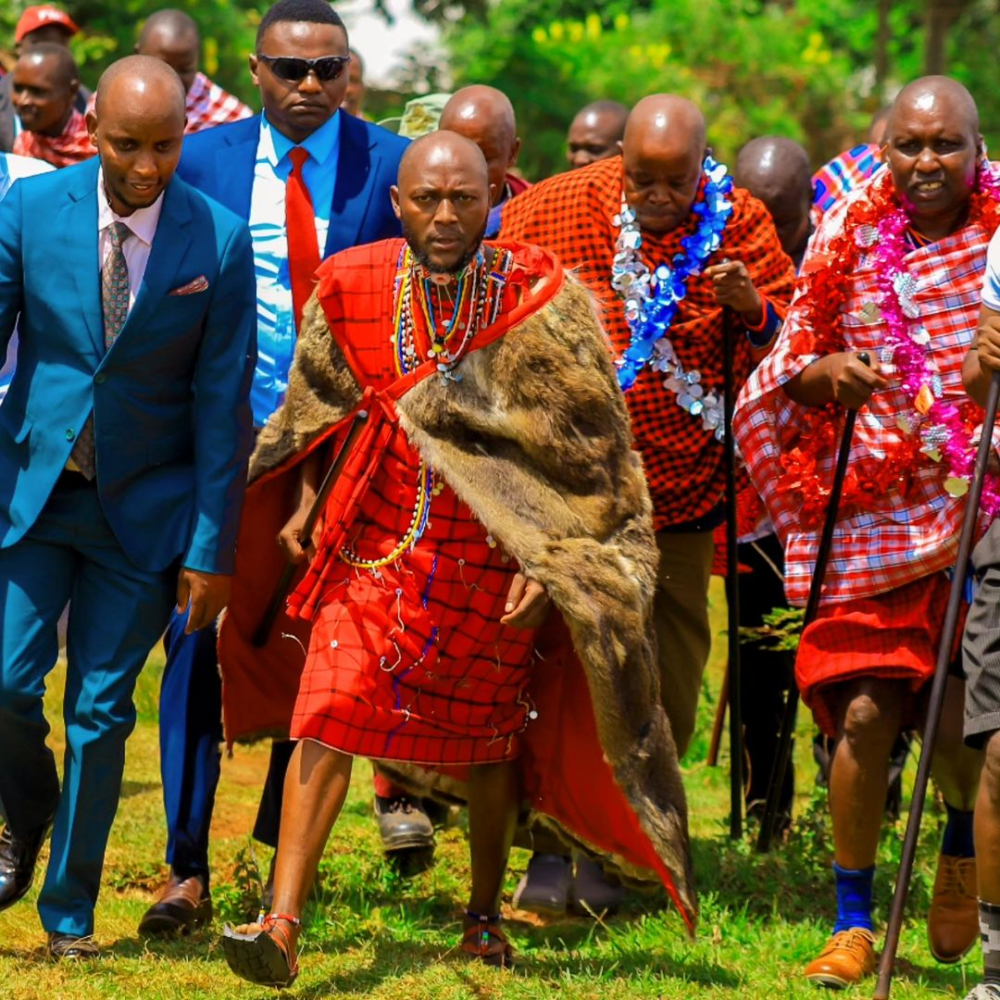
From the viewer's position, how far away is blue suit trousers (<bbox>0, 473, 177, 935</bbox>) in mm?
5805

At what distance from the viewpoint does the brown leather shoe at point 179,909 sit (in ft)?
20.7

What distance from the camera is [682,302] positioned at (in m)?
7.08

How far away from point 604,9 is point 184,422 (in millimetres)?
17584

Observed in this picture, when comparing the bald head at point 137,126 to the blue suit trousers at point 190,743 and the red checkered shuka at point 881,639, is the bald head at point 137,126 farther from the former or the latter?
the red checkered shuka at point 881,639

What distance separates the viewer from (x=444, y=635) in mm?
5898

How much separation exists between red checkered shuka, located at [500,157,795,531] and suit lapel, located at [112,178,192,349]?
1709mm

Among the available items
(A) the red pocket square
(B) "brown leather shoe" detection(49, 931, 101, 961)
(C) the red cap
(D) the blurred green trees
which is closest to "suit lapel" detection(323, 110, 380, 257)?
(A) the red pocket square

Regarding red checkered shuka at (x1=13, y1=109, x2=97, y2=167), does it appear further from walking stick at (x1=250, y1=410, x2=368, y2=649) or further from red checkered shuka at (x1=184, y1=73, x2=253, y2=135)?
walking stick at (x1=250, y1=410, x2=368, y2=649)

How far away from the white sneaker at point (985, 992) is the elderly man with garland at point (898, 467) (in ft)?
2.75

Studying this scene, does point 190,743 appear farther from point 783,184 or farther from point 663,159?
point 783,184

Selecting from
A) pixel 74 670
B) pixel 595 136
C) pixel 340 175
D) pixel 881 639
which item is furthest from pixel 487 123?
pixel 74 670

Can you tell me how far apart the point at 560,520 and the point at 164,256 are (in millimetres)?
1415

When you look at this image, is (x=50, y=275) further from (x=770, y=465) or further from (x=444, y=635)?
(x=770, y=465)

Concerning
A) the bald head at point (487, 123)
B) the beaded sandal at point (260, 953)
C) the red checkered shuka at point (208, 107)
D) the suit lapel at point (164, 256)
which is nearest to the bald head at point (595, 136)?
the red checkered shuka at point (208, 107)
